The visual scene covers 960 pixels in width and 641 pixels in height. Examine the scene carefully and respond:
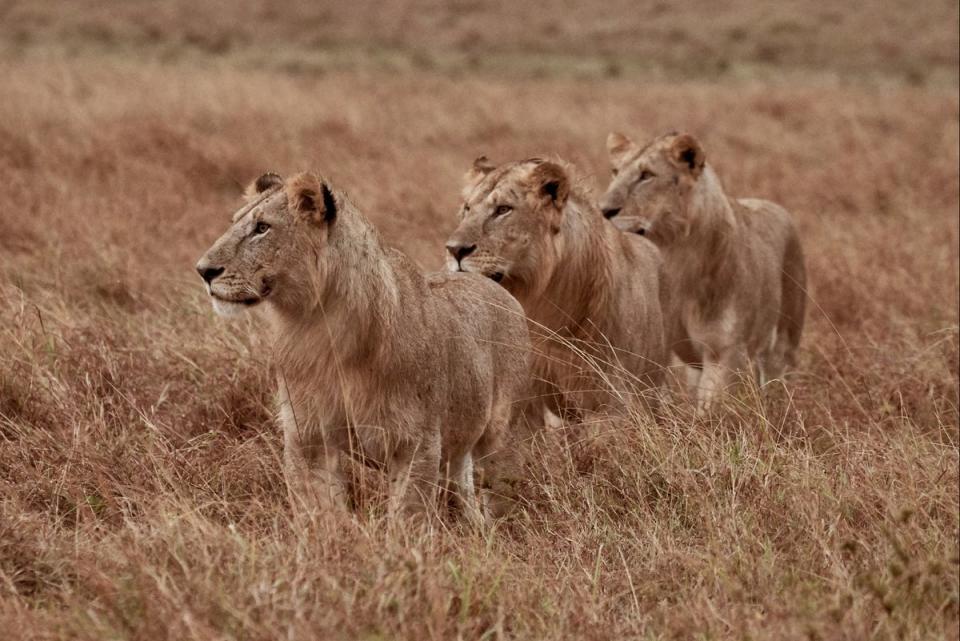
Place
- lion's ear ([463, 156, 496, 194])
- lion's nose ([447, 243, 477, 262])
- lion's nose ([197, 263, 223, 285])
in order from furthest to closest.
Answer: lion's ear ([463, 156, 496, 194]) → lion's nose ([447, 243, 477, 262]) → lion's nose ([197, 263, 223, 285])

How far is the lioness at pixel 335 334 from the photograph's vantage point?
397 centimetres

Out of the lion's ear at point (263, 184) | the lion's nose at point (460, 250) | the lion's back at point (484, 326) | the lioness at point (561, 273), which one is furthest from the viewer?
the lioness at point (561, 273)

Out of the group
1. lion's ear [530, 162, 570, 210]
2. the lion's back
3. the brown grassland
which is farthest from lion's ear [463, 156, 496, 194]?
the brown grassland

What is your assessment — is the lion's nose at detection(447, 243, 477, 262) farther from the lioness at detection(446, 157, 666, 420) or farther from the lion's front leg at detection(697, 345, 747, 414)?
the lion's front leg at detection(697, 345, 747, 414)

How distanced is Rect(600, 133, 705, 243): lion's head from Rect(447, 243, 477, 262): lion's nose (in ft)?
4.92

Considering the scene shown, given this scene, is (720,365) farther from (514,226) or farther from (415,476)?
(415,476)

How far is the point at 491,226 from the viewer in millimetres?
5285

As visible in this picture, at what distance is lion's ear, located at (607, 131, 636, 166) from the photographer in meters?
6.80

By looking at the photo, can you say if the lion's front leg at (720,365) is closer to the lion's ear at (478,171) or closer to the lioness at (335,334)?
the lion's ear at (478,171)

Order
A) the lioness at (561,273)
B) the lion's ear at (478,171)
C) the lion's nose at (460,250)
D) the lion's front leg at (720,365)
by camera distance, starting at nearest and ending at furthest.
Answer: the lion's nose at (460,250) → the lioness at (561,273) → the lion's ear at (478,171) → the lion's front leg at (720,365)

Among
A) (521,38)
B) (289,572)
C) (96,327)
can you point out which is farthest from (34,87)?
(521,38)

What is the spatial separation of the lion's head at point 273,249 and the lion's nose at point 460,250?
1.14 meters

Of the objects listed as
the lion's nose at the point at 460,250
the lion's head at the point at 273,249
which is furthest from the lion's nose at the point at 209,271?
the lion's nose at the point at 460,250

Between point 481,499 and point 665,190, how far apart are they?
8.01ft
